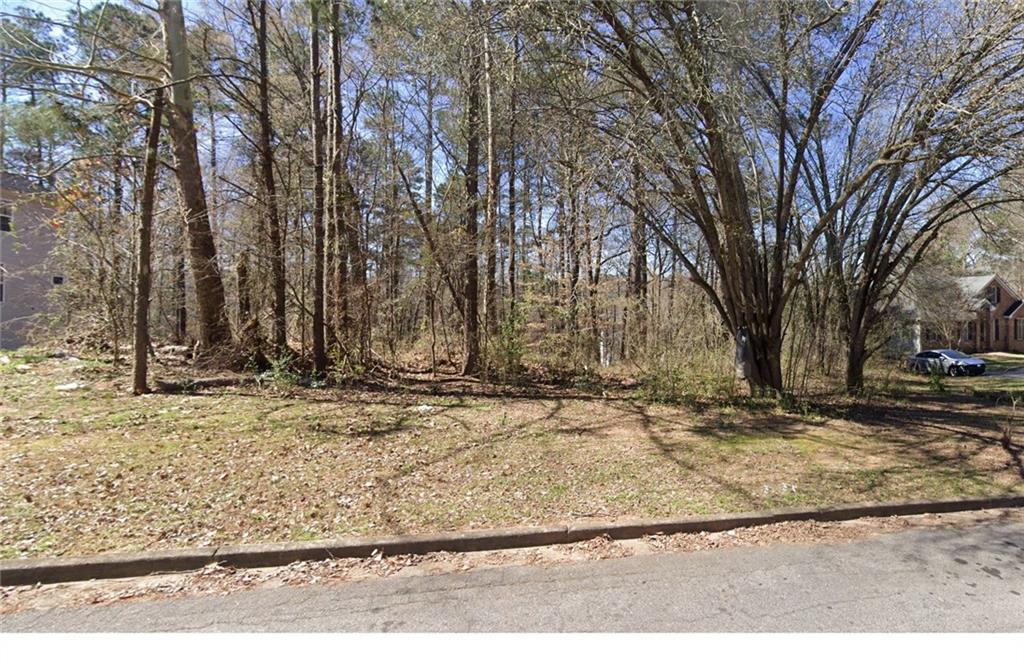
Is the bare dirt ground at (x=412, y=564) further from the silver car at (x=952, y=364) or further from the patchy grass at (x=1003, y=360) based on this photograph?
the patchy grass at (x=1003, y=360)

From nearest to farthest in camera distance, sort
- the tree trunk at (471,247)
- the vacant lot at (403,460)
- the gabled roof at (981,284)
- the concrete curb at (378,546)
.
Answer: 1. the concrete curb at (378,546)
2. the vacant lot at (403,460)
3. the tree trunk at (471,247)
4. the gabled roof at (981,284)

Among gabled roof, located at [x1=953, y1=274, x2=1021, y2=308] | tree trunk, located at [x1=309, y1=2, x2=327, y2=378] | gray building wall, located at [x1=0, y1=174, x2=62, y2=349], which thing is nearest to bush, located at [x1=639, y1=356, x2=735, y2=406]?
tree trunk, located at [x1=309, y1=2, x2=327, y2=378]

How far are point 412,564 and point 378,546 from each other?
1.10 ft

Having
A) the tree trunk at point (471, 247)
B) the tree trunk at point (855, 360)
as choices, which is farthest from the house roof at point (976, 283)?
the tree trunk at point (471, 247)

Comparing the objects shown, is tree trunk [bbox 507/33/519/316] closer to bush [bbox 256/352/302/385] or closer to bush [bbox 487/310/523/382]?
bush [bbox 487/310/523/382]

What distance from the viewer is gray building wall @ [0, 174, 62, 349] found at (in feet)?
35.3

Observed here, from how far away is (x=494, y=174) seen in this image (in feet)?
40.4

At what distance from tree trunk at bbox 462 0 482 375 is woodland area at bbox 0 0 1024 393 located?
75mm

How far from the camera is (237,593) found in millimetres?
3205

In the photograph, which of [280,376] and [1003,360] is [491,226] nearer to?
[280,376]

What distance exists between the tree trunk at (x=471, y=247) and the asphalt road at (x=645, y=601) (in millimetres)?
8513

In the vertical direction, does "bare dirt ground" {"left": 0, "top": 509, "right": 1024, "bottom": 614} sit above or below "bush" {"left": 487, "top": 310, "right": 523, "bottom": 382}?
below

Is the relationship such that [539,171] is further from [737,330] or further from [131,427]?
[131,427]

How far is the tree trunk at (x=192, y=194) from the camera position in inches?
383
